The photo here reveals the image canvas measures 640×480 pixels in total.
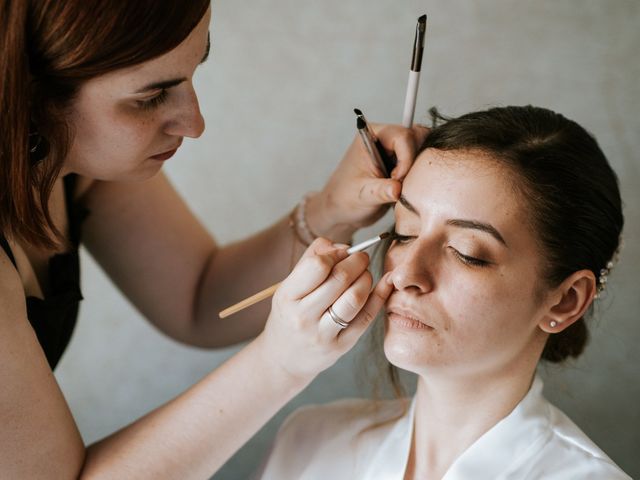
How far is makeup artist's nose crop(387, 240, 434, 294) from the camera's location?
3.32ft

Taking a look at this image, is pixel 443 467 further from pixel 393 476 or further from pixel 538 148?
pixel 538 148

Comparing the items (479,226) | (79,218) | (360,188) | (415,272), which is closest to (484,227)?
(479,226)

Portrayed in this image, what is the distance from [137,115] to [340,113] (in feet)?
2.02

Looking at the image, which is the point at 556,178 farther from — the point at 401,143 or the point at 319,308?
the point at 319,308

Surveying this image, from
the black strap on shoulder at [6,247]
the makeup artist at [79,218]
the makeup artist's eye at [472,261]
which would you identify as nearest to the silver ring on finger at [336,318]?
the makeup artist at [79,218]

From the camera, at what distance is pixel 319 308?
0.96 meters

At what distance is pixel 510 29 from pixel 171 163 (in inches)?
27.8

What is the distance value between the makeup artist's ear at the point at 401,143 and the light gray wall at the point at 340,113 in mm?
298

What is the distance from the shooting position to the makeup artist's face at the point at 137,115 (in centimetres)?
90

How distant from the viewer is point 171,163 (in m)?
1.61

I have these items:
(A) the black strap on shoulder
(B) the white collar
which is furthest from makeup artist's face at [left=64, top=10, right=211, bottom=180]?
(B) the white collar

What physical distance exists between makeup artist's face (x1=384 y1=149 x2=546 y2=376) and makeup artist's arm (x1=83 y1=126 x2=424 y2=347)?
0.25 meters

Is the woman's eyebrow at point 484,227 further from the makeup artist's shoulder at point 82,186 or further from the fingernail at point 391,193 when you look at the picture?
the makeup artist's shoulder at point 82,186

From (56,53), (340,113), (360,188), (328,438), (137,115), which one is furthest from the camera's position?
(340,113)
